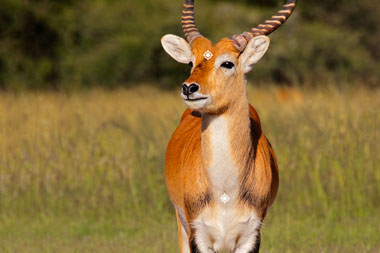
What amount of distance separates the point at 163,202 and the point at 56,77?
1936cm

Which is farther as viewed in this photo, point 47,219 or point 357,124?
point 357,124

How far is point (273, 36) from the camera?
96.7ft

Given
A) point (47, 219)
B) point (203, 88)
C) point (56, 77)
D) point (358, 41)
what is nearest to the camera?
point (203, 88)

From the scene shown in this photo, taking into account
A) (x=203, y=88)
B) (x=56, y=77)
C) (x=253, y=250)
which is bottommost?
(x=56, y=77)

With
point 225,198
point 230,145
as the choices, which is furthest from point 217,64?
point 225,198

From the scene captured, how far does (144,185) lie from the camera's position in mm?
10906

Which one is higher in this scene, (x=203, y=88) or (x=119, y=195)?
(x=203, y=88)

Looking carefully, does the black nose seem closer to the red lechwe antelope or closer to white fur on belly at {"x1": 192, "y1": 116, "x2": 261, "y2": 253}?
the red lechwe antelope

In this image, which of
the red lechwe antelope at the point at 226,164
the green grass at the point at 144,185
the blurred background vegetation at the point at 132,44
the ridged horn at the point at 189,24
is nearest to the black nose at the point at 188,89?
the red lechwe antelope at the point at 226,164

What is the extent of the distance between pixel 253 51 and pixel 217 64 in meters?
0.37

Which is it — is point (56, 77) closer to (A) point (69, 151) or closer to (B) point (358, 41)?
(B) point (358, 41)

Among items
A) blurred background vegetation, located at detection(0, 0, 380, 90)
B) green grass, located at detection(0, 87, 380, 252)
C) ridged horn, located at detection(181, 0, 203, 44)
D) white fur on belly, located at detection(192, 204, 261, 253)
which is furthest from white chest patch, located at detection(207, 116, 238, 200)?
blurred background vegetation, located at detection(0, 0, 380, 90)

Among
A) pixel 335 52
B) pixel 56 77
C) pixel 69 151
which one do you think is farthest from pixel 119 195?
pixel 335 52

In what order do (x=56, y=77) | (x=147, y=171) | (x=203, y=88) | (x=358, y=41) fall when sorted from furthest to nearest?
(x=358, y=41), (x=56, y=77), (x=147, y=171), (x=203, y=88)
